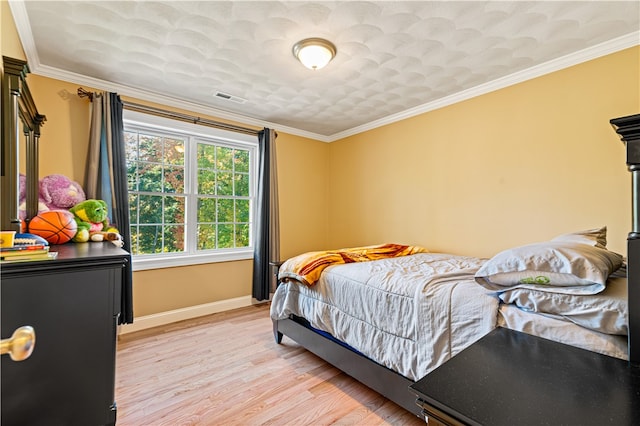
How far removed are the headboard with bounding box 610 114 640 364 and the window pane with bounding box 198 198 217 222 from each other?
11.7 ft

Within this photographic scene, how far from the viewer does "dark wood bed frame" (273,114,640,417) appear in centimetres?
88

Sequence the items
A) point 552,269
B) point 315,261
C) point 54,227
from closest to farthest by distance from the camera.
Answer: point 552,269 → point 54,227 → point 315,261

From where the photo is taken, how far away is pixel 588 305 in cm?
115

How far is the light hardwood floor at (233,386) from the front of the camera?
1.75m

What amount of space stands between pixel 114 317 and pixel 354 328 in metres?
1.37

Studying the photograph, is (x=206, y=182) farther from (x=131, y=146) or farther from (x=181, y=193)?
(x=131, y=146)

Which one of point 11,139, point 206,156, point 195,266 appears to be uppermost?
point 206,156

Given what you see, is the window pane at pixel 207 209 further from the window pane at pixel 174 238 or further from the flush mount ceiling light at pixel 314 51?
the flush mount ceiling light at pixel 314 51

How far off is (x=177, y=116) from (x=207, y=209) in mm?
1104

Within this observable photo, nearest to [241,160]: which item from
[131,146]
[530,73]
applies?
[131,146]

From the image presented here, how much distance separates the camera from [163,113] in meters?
3.15

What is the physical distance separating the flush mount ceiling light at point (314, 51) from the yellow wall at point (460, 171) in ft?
5.46

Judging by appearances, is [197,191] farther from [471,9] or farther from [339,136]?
[471,9]

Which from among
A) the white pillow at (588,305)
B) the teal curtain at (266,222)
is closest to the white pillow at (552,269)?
the white pillow at (588,305)
